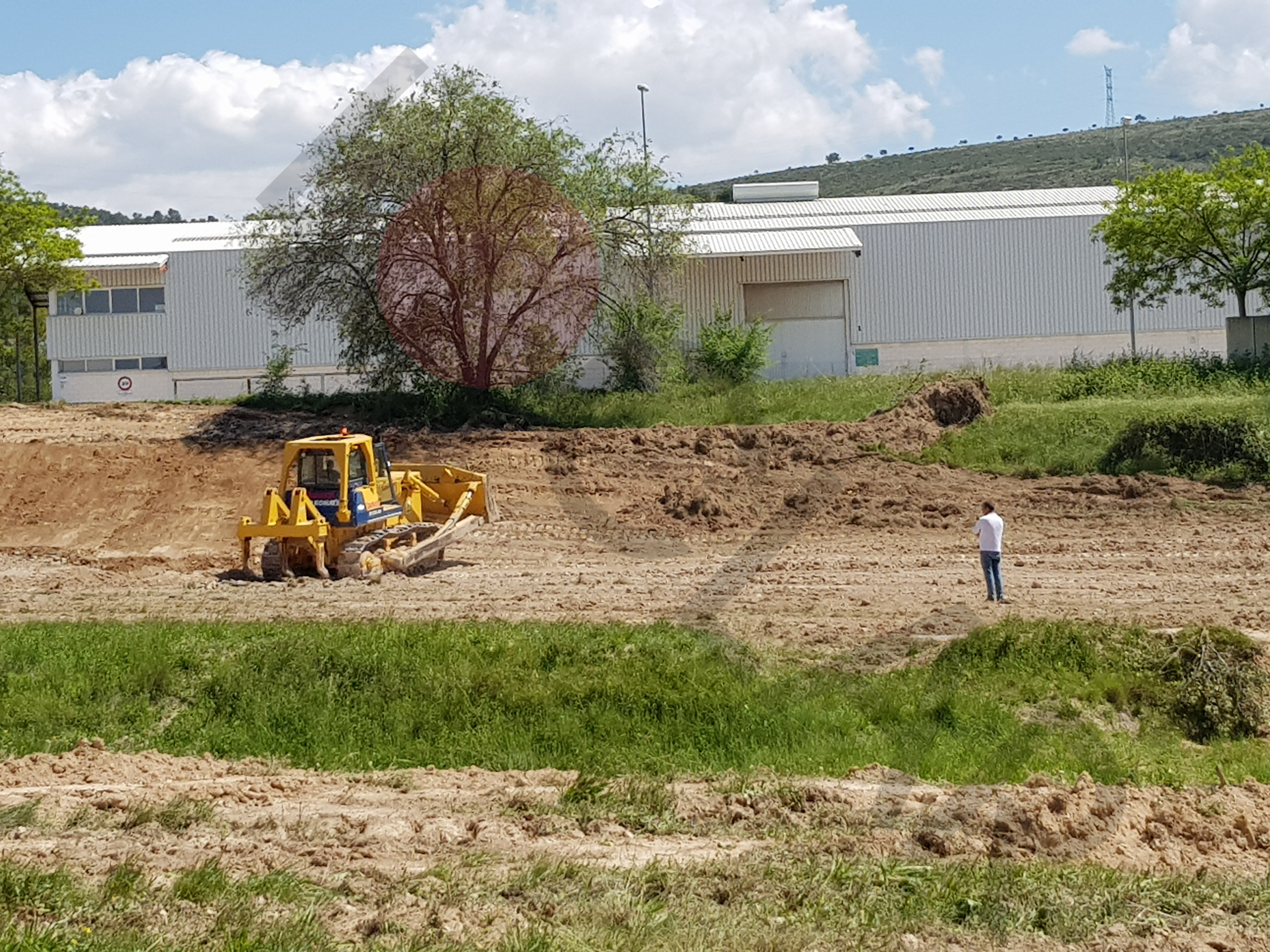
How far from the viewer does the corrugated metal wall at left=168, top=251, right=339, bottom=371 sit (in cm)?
4456

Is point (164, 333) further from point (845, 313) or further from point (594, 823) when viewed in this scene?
point (594, 823)

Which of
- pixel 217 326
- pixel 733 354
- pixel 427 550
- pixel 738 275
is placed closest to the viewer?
pixel 427 550

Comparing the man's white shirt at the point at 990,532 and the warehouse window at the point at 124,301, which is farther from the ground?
the warehouse window at the point at 124,301

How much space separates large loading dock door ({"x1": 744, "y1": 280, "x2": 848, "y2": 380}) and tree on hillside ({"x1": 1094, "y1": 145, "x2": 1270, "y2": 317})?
9.15 meters

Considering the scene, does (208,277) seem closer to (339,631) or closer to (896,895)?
(339,631)

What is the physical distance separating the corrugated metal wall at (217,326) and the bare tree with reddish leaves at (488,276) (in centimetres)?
1245

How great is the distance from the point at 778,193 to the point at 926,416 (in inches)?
1050

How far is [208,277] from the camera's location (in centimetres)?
4500

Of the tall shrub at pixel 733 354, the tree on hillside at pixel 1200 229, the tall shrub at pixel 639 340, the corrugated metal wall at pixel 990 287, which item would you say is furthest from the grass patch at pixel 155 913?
the corrugated metal wall at pixel 990 287

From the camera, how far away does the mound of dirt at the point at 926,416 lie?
2964 cm

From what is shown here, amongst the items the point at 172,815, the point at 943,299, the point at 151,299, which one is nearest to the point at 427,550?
the point at 172,815

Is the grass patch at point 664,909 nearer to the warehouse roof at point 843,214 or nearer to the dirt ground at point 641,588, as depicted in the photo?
the dirt ground at point 641,588

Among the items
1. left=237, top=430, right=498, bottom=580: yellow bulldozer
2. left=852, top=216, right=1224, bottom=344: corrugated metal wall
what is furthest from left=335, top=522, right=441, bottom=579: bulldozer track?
left=852, top=216, right=1224, bottom=344: corrugated metal wall

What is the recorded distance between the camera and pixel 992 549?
57.1 feet
